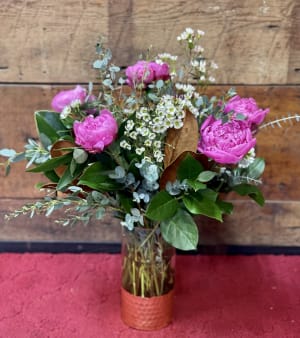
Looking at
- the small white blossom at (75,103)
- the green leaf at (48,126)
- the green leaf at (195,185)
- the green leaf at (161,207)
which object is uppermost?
the small white blossom at (75,103)

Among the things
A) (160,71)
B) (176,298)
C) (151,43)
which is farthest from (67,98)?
(176,298)

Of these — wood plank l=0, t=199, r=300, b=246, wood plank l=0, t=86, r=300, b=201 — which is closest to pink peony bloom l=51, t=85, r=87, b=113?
wood plank l=0, t=86, r=300, b=201

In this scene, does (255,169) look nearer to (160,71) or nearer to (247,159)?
(247,159)

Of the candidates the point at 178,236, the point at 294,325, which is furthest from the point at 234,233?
the point at 178,236

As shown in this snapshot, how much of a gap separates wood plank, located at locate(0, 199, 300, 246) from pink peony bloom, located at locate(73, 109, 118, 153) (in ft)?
1.40

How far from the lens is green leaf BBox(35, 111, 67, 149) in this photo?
0.79 meters

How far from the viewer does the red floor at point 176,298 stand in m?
0.85

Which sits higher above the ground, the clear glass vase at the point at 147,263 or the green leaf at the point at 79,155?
the green leaf at the point at 79,155

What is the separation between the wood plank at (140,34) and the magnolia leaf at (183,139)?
0.31 m

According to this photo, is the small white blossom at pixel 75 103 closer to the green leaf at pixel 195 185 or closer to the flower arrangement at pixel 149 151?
the flower arrangement at pixel 149 151

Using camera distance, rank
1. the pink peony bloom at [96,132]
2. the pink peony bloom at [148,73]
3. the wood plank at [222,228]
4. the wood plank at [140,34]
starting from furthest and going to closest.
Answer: the wood plank at [222,228] < the wood plank at [140,34] < the pink peony bloom at [148,73] < the pink peony bloom at [96,132]

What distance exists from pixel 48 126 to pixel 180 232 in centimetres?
27

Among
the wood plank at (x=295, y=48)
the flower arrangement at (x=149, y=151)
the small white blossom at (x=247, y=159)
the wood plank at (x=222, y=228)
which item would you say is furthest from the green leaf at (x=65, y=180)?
the wood plank at (x=295, y=48)

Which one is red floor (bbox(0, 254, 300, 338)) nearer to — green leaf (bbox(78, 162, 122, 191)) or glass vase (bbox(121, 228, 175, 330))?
glass vase (bbox(121, 228, 175, 330))
